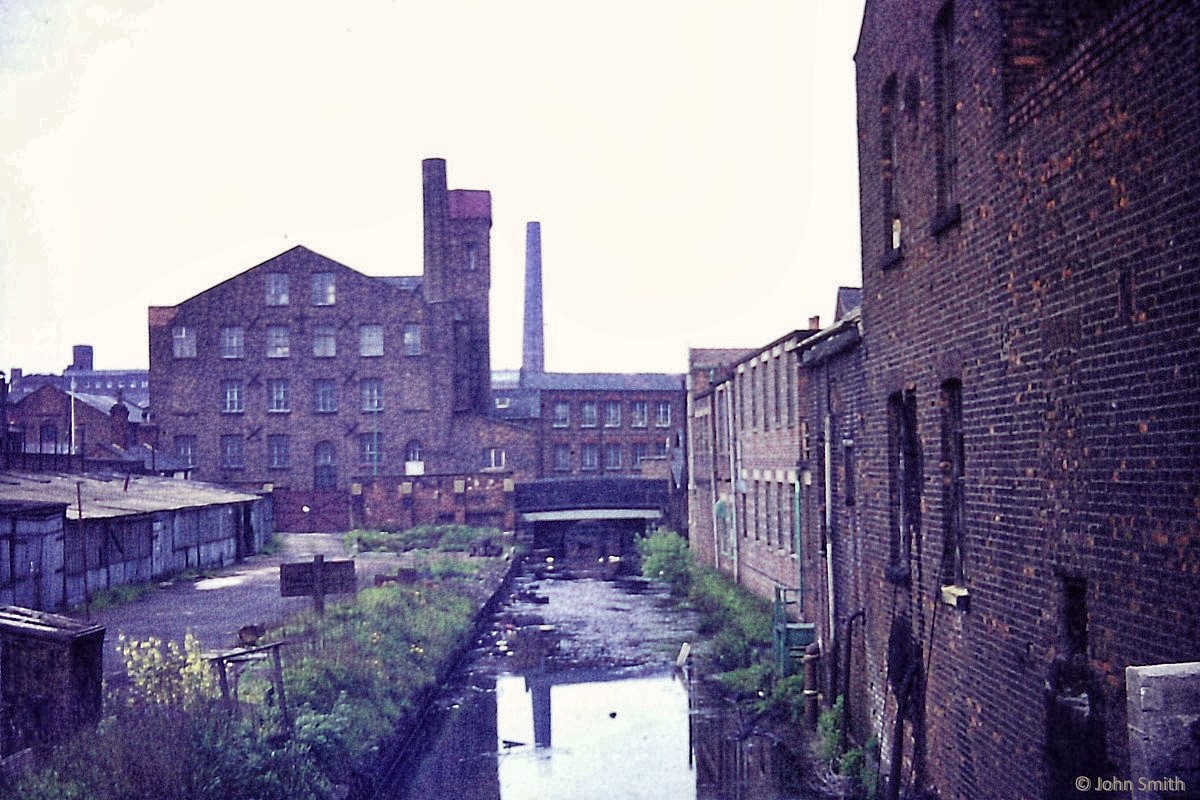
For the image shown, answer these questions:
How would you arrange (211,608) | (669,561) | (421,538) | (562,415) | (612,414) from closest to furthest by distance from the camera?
(211,608) → (669,561) → (421,538) → (562,415) → (612,414)

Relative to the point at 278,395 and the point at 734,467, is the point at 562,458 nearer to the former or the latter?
the point at 278,395

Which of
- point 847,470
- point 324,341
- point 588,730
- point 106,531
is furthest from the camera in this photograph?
point 324,341

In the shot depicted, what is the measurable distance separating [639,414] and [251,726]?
177ft

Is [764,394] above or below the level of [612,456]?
above

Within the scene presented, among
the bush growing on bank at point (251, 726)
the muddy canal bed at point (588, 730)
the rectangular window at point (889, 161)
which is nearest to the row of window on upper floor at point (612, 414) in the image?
the muddy canal bed at point (588, 730)

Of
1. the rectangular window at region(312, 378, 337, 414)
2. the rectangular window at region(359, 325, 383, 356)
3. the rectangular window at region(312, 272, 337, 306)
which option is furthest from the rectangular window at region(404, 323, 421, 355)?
the rectangular window at region(312, 378, 337, 414)

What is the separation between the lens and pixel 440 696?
18.4 m

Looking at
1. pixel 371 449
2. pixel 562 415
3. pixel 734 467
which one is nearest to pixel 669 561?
pixel 734 467

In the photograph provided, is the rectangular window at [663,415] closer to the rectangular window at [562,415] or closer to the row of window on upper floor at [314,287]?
the rectangular window at [562,415]

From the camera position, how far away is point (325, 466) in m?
53.4

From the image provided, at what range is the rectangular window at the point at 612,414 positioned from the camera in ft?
209

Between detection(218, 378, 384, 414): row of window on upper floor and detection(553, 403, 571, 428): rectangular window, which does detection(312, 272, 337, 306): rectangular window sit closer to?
detection(218, 378, 384, 414): row of window on upper floor

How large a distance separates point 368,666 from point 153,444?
153 feet

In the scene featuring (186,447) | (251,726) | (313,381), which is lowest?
(251,726)
